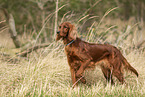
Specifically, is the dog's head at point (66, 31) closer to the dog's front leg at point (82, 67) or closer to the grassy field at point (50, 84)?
the dog's front leg at point (82, 67)

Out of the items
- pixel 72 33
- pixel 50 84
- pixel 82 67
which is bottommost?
pixel 50 84

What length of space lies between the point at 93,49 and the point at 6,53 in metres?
2.36

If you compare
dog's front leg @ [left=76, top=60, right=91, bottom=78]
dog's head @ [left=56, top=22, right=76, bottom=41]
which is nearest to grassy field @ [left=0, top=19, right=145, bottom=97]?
dog's front leg @ [left=76, top=60, right=91, bottom=78]

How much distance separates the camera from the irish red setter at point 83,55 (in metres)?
3.01

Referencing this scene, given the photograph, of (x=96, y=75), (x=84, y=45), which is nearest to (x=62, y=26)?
(x=84, y=45)

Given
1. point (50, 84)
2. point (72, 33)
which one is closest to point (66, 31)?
point (72, 33)

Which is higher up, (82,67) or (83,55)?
(83,55)

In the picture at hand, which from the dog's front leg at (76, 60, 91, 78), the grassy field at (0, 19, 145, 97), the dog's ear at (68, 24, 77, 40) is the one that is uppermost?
the dog's ear at (68, 24, 77, 40)

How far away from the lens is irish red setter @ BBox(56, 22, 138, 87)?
3.01m

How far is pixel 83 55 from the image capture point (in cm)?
301

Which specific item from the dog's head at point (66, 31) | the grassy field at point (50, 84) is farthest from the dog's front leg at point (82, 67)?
the dog's head at point (66, 31)

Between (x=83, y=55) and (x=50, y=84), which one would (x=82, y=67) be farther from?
(x=50, y=84)

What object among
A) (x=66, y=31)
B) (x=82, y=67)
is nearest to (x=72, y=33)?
(x=66, y=31)

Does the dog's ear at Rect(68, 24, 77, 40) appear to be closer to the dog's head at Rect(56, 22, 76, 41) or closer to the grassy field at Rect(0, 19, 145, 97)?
the dog's head at Rect(56, 22, 76, 41)
